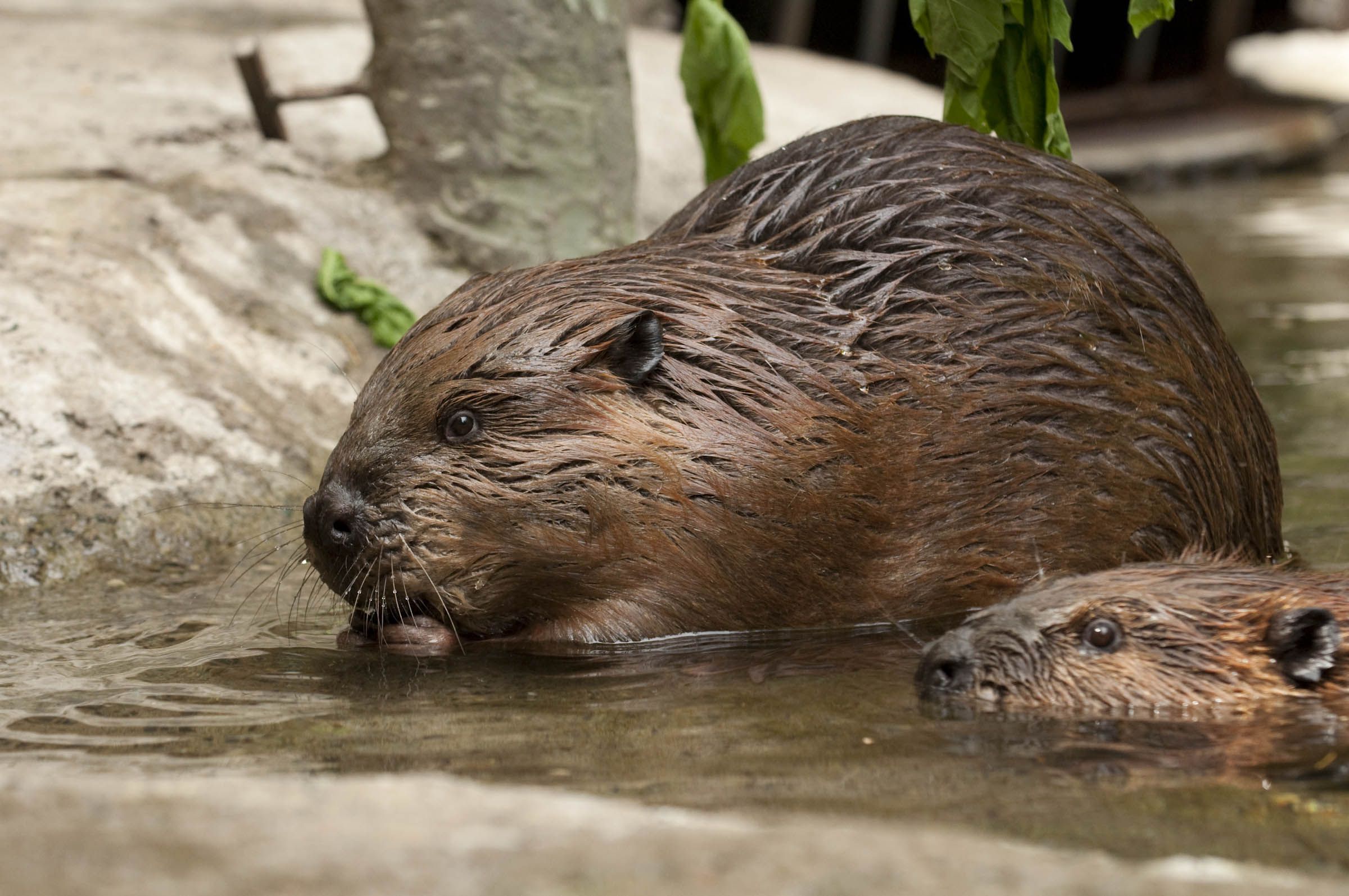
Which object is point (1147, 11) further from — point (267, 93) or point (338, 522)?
point (267, 93)

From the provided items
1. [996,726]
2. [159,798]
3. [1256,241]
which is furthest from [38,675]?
[1256,241]

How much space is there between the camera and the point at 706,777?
2.80 m

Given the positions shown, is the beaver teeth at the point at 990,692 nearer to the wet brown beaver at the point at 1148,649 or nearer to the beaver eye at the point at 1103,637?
the wet brown beaver at the point at 1148,649

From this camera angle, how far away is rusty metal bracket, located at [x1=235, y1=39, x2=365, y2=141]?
22.5 ft

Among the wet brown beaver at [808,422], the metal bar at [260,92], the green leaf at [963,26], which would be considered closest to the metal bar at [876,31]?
the metal bar at [260,92]

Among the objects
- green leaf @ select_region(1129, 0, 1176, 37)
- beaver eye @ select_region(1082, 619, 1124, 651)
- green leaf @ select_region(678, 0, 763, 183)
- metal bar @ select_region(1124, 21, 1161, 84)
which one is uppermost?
green leaf @ select_region(1129, 0, 1176, 37)

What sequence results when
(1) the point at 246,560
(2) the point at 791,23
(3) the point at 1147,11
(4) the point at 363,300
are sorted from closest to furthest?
(3) the point at 1147,11 < (1) the point at 246,560 < (4) the point at 363,300 < (2) the point at 791,23

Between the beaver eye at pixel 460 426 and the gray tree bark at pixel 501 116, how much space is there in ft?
8.97

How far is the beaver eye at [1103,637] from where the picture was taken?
3.57 m

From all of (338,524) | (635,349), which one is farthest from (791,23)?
(338,524)

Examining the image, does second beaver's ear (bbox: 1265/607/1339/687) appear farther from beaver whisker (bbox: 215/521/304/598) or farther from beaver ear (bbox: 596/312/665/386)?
beaver whisker (bbox: 215/521/304/598)

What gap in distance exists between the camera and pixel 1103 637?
3570 mm

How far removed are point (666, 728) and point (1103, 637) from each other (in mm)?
970

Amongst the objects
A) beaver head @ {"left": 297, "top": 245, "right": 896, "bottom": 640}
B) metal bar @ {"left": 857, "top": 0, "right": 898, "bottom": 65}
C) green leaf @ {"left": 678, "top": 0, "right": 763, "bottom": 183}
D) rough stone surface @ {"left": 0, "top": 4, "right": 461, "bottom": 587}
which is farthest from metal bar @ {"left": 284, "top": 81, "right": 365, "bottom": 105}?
metal bar @ {"left": 857, "top": 0, "right": 898, "bottom": 65}
